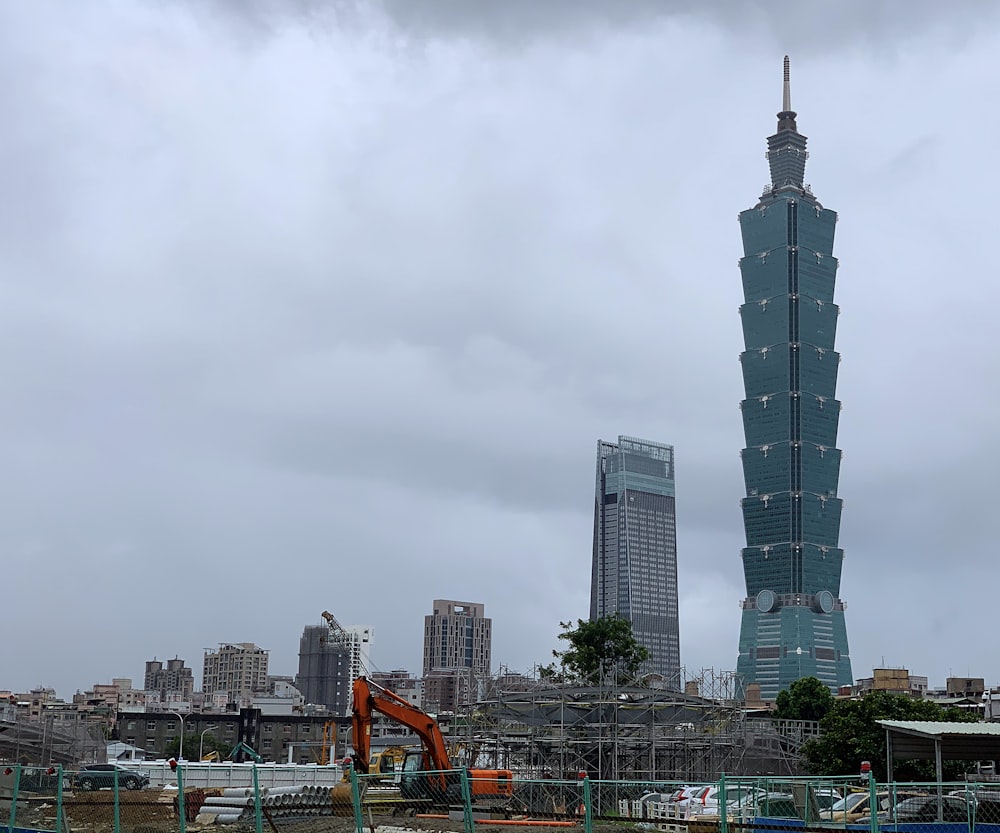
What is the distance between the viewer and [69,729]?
110 meters

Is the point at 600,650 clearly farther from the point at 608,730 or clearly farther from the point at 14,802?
the point at 14,802

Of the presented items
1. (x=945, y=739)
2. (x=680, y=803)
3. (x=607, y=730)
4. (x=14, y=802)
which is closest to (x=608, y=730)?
(x=607, y=730)

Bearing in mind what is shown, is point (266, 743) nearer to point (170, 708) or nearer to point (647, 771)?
point (170, 708)

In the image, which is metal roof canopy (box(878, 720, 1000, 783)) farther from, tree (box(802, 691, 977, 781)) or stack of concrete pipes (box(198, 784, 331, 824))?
tree (box(802, 691, 977, 781))

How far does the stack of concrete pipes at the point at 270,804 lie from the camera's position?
106 feet

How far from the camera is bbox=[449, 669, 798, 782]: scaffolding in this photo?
54844mm

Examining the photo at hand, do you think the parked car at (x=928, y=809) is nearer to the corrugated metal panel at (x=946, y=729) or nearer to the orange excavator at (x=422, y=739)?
the corrugated metal panel at (x=946, y=729)

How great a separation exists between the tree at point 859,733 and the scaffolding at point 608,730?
7066 millimetres

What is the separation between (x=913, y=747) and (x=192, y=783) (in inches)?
1230

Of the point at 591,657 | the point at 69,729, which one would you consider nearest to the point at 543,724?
the point at 591,657

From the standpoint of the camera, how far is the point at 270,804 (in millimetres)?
34688

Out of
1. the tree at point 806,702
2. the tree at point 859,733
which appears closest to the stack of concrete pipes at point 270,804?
the tree at point 859,733

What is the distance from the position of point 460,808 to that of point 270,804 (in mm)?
6377

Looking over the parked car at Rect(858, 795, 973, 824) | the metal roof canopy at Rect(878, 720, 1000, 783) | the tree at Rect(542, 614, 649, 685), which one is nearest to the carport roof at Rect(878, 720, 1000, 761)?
the metal roof canopy at Rect(878, 720, 1000, 783)
